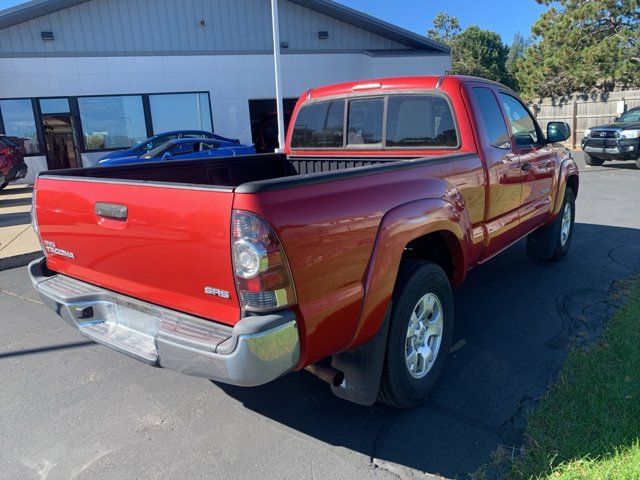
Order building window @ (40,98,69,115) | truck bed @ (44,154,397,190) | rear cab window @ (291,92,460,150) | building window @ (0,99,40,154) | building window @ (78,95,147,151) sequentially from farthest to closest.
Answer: building window @ (78,95,147,151), building window @ (40,98,69,115), building window @ (0,99,40,154), rear cab window @ (291,92,460,150), truck bed @ (44,154,397,190)

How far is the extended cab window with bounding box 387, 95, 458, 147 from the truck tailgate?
2.32m

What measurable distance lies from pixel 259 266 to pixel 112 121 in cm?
1767

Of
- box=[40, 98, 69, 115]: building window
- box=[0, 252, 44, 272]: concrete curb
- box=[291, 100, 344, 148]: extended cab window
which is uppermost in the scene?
box=[40, 98, 69, 115]: building window

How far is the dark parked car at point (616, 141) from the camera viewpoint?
45.0 ft

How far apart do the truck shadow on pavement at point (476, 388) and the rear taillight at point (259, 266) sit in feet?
3.72

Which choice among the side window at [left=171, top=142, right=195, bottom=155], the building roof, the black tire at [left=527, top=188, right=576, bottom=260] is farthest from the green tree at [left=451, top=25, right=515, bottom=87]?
the black tire at [left=527, top=188, right=576, bottom=260]

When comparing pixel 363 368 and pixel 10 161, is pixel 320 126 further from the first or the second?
pixel 10 161

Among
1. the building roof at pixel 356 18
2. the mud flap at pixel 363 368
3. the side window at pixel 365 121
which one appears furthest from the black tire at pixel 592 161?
the mud flap at pixel 363 368

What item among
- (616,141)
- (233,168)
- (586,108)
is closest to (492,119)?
(233,168)

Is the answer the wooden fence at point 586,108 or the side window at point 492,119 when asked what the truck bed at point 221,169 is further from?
the wooden fence at point 586,108

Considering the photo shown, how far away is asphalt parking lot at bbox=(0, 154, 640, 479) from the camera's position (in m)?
2.67

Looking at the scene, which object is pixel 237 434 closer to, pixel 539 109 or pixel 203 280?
pixel 203 280

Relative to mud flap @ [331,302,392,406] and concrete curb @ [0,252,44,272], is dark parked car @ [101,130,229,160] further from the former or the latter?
mud flap @ [331,302,392,406]

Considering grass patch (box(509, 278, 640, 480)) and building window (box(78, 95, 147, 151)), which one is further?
building window (box(78, 95, 147, 151))
